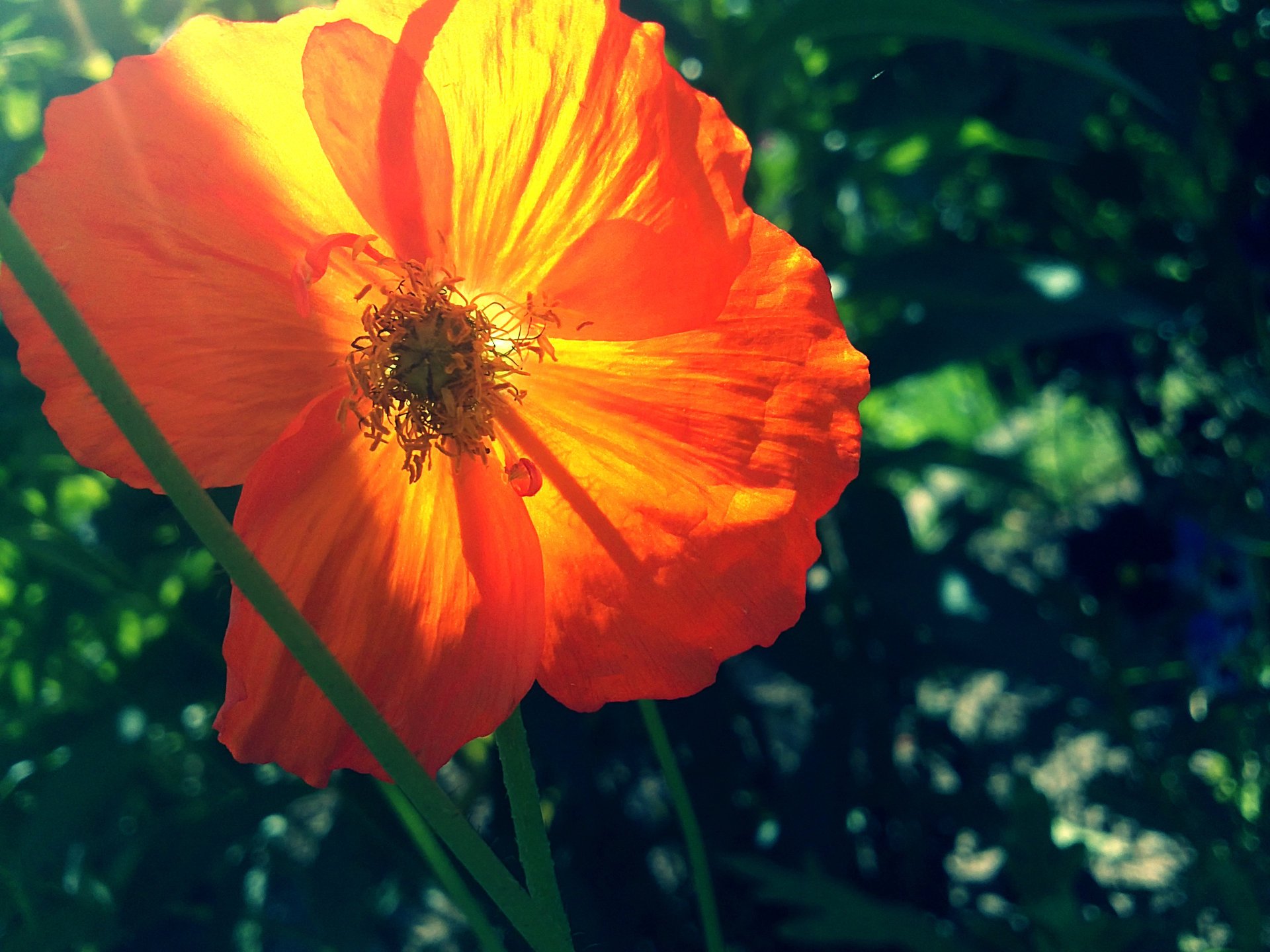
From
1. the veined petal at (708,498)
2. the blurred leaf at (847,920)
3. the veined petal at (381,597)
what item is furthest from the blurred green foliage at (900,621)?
the veined petal at (708,498)

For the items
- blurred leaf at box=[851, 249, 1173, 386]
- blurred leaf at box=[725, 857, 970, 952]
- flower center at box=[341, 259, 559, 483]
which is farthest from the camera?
blurred leaf at box=[851, 249, 1173, 386]

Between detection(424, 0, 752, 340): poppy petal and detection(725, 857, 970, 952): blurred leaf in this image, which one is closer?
detection(424, 0, 752, 340): poppy petal

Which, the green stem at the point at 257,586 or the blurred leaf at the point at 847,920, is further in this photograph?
the blurred leaf at the point at 847,920

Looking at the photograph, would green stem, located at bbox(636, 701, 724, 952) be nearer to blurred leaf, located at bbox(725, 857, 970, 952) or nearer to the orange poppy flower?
the orange poppy flower

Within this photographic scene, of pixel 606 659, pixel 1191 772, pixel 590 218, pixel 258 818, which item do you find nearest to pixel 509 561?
pixel 606 659

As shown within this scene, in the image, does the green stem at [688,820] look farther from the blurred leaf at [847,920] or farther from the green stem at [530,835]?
the blurred leaf at [847,920]

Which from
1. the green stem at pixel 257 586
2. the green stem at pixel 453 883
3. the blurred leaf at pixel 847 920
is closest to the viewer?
the green stem at pixel 257 586

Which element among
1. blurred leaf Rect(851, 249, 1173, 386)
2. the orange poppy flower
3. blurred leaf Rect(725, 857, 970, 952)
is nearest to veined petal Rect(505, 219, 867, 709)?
the orange poppy flower
